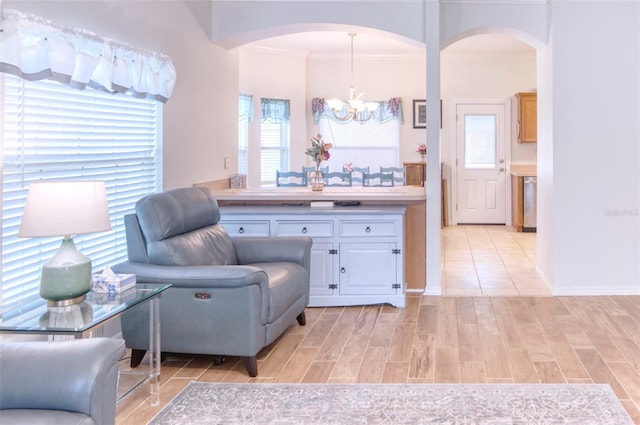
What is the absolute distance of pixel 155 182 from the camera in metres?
4.30

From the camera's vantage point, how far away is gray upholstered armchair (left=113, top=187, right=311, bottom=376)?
10.4 feet

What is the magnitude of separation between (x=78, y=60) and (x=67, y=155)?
505 millimetres

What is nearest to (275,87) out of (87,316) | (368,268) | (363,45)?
(363,45)

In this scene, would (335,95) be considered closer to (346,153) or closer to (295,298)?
(346,153)

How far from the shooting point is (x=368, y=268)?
465cm

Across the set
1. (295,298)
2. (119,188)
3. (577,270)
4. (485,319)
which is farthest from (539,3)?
(119,188)

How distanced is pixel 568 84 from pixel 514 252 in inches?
103

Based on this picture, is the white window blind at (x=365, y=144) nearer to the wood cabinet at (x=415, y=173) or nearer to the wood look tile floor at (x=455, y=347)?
the wood cabinet at (x=415, y=173)

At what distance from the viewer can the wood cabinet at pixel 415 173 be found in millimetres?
9039

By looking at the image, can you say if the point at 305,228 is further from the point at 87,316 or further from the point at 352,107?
the point at 352,107

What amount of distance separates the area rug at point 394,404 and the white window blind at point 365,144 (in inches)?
255

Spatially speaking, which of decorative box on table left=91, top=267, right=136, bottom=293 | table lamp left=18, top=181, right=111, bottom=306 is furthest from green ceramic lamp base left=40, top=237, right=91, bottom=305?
decorative box on table left=91, top=267, right=136, bottom=293

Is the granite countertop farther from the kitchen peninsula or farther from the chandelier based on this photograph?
the chandelier

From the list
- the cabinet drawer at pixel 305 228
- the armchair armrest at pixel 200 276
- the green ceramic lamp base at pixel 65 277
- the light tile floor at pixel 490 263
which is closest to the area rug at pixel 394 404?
the armchair armrest at pixel 200 276
